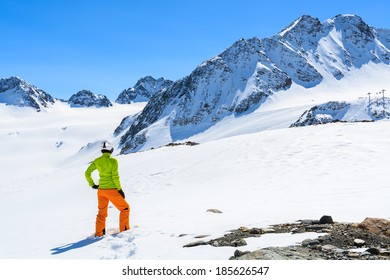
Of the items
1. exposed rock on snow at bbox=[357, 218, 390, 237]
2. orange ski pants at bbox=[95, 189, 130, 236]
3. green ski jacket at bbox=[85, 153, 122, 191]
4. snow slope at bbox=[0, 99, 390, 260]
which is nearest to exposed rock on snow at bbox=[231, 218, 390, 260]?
exposed rock on snow at bbox=[357, 218, 390, 237]

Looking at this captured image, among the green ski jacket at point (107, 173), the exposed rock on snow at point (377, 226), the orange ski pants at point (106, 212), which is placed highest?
the green ski jacket at point (107, 173)

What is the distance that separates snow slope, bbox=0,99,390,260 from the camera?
399 inches

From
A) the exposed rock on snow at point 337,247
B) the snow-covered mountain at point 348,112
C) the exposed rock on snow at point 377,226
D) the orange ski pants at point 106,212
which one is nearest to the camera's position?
the exposed rock on snow at point 337,247

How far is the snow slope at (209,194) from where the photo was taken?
399 inches

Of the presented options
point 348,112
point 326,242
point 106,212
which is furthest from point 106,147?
point 348,112

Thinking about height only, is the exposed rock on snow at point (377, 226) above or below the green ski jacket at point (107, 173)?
below

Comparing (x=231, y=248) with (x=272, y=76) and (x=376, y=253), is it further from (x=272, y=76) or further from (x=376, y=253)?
(x=272, y=76)

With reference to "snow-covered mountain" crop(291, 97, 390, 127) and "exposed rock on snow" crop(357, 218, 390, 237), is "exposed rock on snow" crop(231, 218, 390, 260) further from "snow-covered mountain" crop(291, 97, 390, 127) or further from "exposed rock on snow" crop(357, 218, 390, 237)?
"snow-covered mountain" crop(291, 97, 390, 127)

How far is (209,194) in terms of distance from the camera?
656 inches

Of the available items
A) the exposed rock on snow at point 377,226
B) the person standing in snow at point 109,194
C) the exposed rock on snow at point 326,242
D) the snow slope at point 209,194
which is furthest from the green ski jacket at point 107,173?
the exposed rock on snow at point 377,226

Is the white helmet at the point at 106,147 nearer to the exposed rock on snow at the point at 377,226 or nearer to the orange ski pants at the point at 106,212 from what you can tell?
the orange ski pants at the point at 106,212

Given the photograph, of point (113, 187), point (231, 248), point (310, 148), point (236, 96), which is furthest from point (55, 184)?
point (236, 96)

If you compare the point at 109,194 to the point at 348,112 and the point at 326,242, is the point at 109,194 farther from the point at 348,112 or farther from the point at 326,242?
the point at 348,112

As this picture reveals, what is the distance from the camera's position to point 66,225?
45.8 feet
